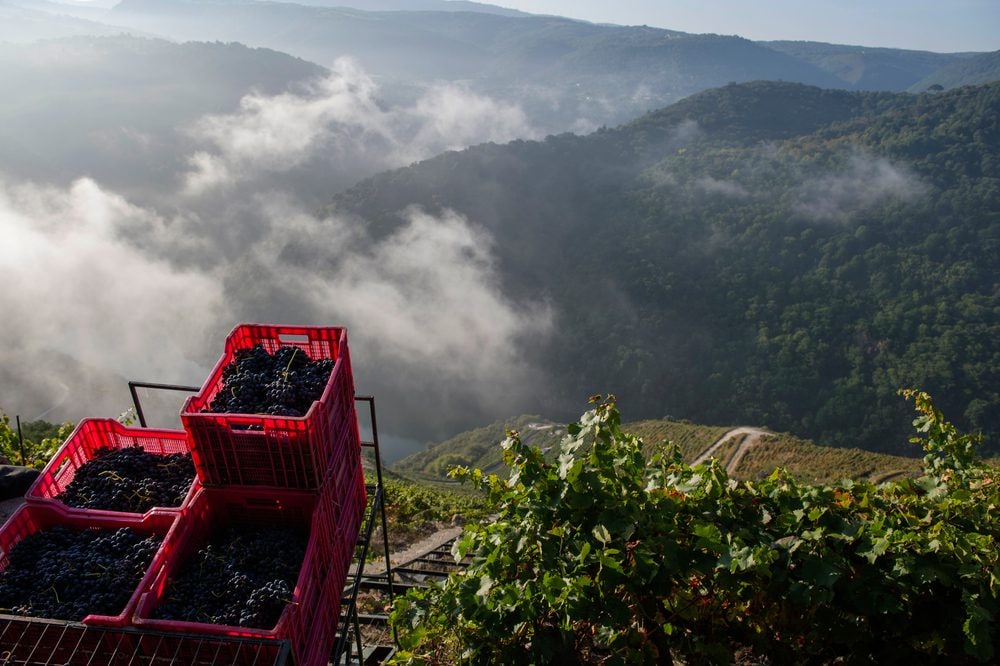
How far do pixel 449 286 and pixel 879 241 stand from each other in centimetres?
8061

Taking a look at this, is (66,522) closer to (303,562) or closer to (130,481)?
(130,481)

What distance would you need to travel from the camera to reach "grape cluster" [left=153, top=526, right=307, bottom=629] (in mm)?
3189

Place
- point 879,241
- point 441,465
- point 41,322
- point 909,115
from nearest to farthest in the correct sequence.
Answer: point 441,465 < point 879,241 < point 41,322 < point 909,115

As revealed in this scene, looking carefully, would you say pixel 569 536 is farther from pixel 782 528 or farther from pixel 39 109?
pixel 39 109

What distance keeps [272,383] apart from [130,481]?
1.25m

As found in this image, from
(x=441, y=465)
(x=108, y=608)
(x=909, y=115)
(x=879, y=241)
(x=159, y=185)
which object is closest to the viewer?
(x=108, y=608)

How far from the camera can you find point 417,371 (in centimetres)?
10931

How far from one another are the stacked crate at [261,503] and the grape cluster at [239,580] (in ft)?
0.22

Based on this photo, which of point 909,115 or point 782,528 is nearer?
point 782,528

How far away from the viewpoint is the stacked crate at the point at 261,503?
3.42m

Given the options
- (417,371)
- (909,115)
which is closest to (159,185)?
(417,371)

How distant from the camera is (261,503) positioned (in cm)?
382

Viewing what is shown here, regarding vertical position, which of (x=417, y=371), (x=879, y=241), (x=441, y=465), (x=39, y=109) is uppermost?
(x=39, y=109)

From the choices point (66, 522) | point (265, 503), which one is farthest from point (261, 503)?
point (66, 522)
